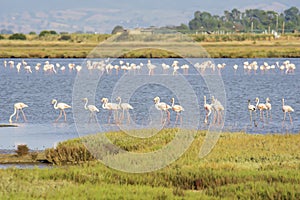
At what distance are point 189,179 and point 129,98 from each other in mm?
19792

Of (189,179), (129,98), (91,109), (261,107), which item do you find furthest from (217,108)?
(189,179)

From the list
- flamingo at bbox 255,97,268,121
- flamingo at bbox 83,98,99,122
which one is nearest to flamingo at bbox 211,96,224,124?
flamingo at bbox 255,97,268,121

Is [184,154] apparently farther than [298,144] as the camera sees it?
No

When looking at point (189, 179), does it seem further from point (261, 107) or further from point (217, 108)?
point (261, 107)

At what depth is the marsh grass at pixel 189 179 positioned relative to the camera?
1152cm

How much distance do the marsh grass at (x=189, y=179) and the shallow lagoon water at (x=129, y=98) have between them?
5455mm

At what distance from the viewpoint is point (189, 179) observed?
12.8 meters

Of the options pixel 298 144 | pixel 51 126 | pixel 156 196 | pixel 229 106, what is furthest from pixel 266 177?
pixel 229 106

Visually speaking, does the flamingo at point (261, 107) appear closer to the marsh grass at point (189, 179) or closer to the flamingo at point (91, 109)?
the flamingo at point (91, 109)

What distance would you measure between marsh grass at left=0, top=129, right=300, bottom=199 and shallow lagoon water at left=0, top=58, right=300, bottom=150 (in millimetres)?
5455

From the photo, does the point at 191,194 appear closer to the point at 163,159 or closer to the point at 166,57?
the point at 163,159

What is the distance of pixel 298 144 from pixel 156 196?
607 cm

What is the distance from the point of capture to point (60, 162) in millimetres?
15953

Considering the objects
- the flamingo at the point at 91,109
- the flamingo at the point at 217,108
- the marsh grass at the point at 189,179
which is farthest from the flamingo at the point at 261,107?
the marsh grass at the point at 189,179
